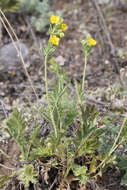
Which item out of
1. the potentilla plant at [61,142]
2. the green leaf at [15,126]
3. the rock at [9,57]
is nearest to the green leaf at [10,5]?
the rock at [9,57]

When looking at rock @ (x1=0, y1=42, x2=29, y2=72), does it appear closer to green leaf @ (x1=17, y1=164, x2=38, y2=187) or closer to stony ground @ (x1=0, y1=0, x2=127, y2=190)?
stony ground @ (x1=0, y1=0, x2=127, y2=190)

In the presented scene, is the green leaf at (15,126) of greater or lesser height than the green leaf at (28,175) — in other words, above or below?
above

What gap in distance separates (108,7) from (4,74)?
183 centimetres

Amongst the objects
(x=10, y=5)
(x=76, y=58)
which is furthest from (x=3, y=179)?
(x=10, y=5)

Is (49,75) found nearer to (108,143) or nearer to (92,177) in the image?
(108,143)

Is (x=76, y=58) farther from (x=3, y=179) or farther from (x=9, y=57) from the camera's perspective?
(x=3, y=179)

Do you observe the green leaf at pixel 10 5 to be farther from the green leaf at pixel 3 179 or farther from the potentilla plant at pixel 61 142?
the green leaf at pixel 3 179

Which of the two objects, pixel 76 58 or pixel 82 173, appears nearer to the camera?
pixel 82 173

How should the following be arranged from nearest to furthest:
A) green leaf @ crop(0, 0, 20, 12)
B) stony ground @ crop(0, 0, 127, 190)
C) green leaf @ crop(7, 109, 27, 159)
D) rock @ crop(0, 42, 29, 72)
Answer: green leaf @ crop(7, 109, 27, 159) → stony ground @ crop(0, 0, 127, 190) → rock @ crop(0, 42, 29, 72) → green leaf @ crop(0, 0, 20, 12)

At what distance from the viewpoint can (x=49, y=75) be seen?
2.71m

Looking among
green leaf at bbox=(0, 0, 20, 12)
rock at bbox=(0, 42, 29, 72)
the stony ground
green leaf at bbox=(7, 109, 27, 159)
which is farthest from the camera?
green leaf at bbox=(0, 0, 20, 12)

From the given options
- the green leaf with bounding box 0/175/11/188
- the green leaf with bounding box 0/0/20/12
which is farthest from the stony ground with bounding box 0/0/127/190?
the green leaf with bounding box 0/175/11/188

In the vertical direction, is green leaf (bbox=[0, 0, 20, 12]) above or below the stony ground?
above

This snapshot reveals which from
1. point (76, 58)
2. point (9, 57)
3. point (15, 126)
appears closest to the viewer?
point (15, 126)
